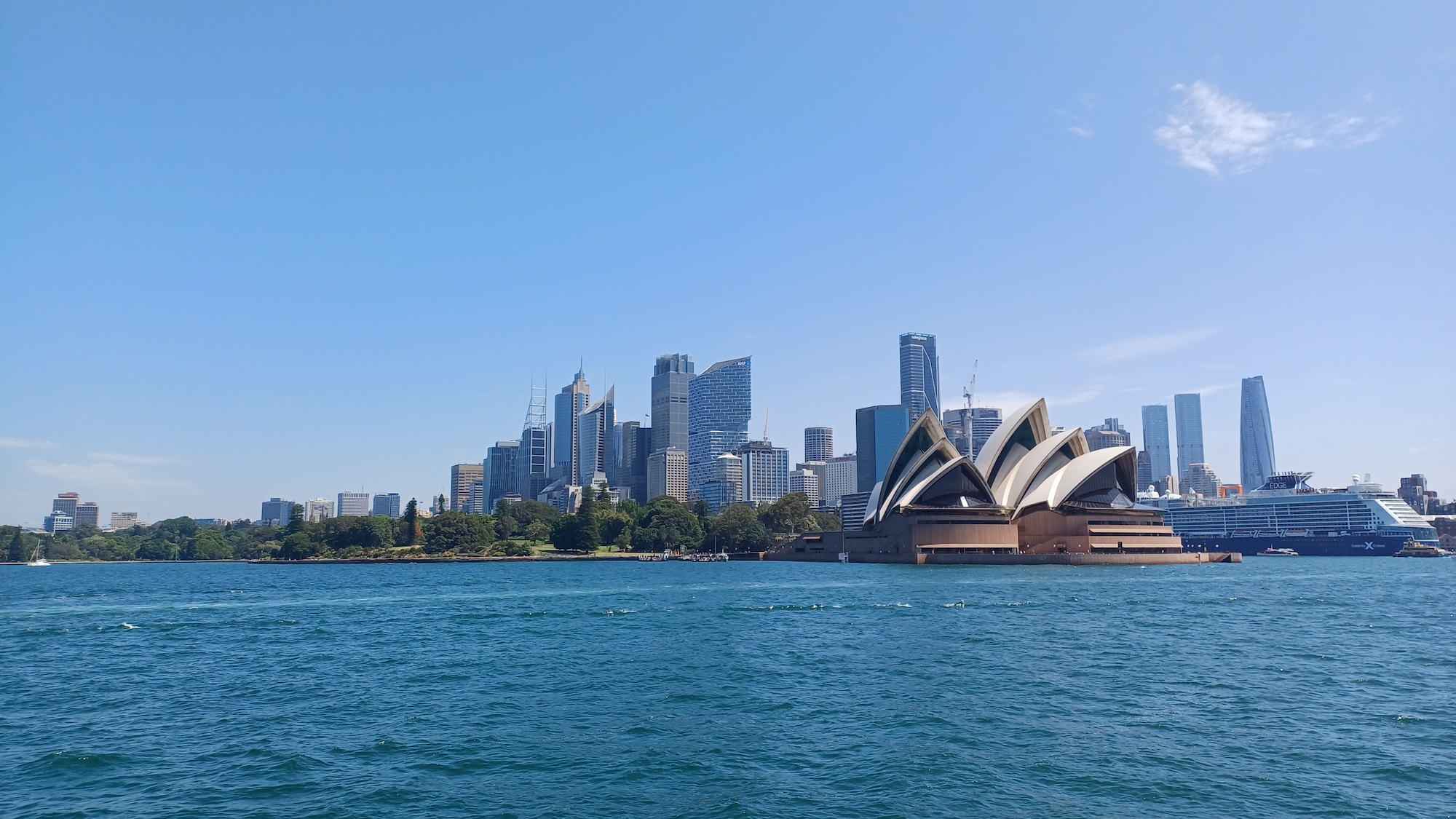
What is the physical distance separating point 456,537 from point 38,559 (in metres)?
78.5

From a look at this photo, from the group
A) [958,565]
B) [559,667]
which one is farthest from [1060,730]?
[958,565]

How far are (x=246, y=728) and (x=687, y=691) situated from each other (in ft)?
34.5

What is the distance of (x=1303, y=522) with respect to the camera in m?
169

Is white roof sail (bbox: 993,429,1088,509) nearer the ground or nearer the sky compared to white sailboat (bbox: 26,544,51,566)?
nearer the sky

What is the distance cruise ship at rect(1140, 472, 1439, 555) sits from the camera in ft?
522

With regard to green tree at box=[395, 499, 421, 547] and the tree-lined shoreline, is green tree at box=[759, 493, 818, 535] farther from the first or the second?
green tree at box=[395, 499, 421, 547]

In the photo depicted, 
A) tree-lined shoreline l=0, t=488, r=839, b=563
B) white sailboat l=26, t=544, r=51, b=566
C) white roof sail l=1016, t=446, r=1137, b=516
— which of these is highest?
white roof sail l=1016, t=446, r=1137, b=516

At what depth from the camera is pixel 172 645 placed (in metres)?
35.8

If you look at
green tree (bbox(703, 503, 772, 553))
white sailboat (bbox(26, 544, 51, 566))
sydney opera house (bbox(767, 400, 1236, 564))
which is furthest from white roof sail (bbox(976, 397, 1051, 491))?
white sailboat (bbox(26, 544, 51, 566))

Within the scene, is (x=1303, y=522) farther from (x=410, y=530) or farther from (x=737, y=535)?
(x=410, y=530)

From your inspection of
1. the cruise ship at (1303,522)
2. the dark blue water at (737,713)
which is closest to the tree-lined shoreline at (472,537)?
the cruise ship at (1303,522)

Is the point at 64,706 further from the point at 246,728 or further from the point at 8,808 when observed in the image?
the point at 8,808

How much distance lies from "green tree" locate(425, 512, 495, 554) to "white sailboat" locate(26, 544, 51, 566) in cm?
6950

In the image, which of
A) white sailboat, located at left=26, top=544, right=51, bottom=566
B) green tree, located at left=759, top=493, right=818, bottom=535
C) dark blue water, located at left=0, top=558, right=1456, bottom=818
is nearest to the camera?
dark blue water, located at left=0, top=558, right=1456, bottom=818
